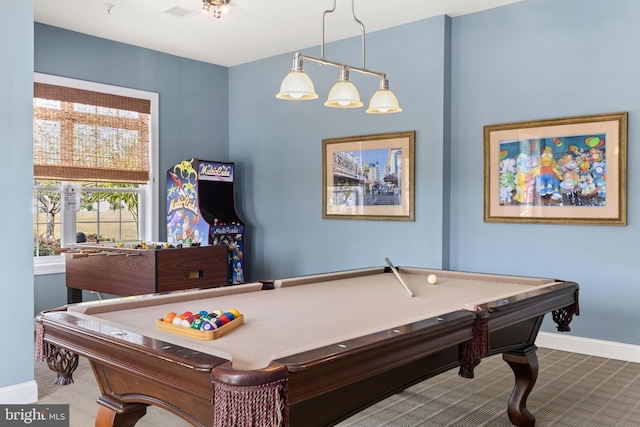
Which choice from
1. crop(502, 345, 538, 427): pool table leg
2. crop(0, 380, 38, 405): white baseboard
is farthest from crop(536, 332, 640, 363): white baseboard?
crop(0, 380, 38, 405): white baseboard

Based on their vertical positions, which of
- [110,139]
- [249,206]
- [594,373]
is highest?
[110,139]

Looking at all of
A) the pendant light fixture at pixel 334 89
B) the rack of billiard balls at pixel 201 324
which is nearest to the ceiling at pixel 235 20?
the pendant light fixture at pixel 334 89

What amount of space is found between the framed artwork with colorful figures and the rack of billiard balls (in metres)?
3.29

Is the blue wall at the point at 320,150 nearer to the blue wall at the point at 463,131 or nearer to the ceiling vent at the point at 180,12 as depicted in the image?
the blue wall at the point at 463,131

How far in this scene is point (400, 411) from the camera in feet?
9.91

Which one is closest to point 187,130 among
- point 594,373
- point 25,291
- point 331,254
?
point 331,254

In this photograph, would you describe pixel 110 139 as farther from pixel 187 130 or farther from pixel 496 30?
pixel 496 30

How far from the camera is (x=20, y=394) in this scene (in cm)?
308

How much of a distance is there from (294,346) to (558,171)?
3403 mm

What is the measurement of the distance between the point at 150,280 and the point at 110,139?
92.0 inches

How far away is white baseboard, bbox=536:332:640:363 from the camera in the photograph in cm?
400

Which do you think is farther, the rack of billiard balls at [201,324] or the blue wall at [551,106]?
the blue wall at [551,106]

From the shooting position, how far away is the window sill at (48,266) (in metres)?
4.98

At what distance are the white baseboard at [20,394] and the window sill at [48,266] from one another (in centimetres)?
209
